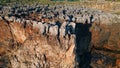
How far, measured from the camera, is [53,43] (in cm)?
2111

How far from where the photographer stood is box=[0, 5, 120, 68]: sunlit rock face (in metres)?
21.0

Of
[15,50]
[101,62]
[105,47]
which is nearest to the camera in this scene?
[15,50]

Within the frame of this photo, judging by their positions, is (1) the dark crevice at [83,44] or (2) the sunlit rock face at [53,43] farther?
(1) the dark crevice at [83,44]

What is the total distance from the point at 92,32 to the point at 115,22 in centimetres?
388

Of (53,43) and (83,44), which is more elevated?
(53,43)

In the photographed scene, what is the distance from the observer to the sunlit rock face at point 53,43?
21.0 metres

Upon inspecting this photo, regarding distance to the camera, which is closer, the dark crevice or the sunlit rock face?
the sunlit rock face

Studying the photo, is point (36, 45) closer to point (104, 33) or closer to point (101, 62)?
point (101, 62)

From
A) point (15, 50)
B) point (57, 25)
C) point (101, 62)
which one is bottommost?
point (101, 62)

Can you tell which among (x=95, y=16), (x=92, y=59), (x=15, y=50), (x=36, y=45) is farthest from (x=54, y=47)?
(x=95, y=16)

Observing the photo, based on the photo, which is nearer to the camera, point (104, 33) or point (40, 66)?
point (40, 66)

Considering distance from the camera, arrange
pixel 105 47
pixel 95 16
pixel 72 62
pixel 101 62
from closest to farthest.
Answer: pixel 72 62, pixel 101 62, pixel 105 47, pixel 95 16

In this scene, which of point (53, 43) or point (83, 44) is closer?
point (53, 43)

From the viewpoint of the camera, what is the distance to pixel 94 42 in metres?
28.0
